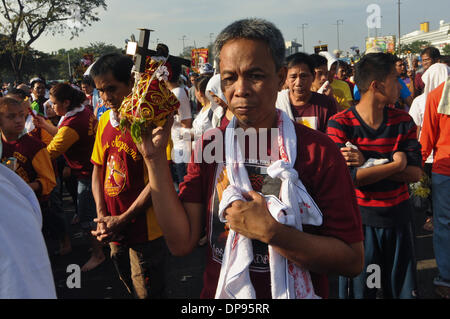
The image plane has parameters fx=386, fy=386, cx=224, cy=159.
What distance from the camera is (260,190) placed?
4.73ft

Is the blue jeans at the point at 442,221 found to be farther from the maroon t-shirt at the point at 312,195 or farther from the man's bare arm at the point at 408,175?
the maroon t-shirt at the point at 312,195

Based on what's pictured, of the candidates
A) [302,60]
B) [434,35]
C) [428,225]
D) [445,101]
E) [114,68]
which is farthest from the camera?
[434,35]

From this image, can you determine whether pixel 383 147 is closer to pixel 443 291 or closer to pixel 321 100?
pixel 321 100

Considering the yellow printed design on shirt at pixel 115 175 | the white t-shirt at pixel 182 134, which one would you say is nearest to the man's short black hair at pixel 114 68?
the yellow printed design on shirt at pixel 115 175

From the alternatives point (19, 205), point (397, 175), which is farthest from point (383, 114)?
point (19, 205)

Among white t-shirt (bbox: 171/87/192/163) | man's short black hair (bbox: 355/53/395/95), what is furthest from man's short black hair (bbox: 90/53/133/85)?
white t-shirt (bbox: 171/87/192/163)

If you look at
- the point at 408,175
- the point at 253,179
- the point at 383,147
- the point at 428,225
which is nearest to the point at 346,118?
the point at 383,147

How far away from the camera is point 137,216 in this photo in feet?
8.30

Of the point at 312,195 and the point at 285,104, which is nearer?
the point at 312,195

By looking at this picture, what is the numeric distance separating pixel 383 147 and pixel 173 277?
8.44 ft

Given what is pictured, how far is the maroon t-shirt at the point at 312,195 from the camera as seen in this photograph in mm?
1358

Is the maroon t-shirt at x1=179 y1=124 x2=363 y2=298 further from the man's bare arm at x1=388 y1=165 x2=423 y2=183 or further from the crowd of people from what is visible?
the man's bare arm at x1=388 y1=165 x2=423 y2=183

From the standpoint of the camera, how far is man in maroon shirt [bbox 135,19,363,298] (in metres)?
1.30

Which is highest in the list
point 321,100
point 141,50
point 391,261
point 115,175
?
point 141,50
